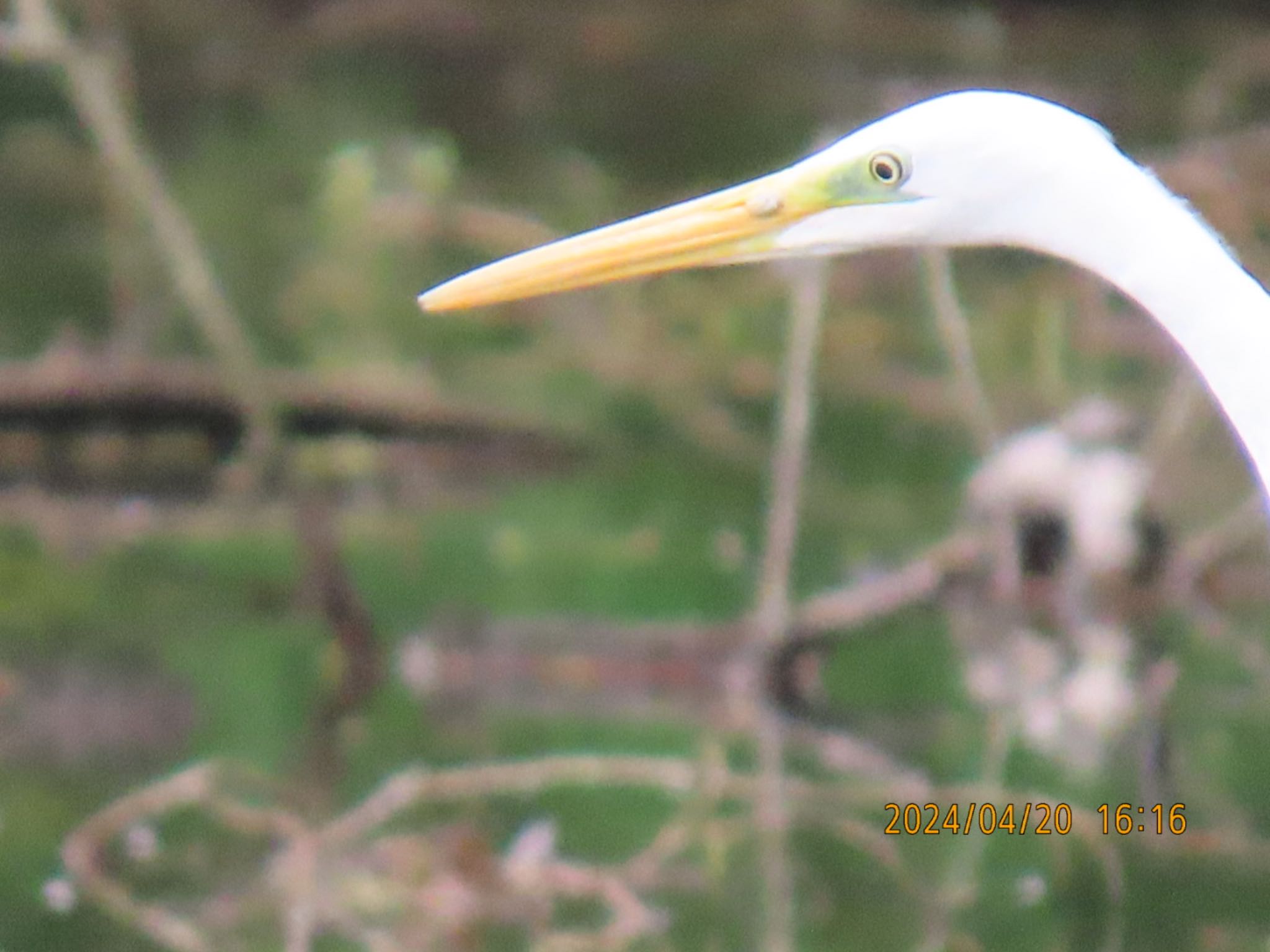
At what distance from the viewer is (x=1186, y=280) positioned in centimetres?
91

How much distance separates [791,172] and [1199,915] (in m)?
1.27

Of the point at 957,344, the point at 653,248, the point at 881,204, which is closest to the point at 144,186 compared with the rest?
the point at 957,344

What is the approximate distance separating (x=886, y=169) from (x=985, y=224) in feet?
0.26

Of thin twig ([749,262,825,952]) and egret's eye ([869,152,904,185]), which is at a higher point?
thin twig ([749,262,825,952])

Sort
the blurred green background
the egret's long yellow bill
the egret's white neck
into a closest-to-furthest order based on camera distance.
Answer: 1. the egret's white neck
2. the egret's long yellow bill
3. the blurred green background

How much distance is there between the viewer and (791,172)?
1016 millimetres

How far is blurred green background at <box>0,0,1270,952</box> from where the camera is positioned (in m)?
2.14

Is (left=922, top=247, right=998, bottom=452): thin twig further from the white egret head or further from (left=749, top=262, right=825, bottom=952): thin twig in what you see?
the white egret head

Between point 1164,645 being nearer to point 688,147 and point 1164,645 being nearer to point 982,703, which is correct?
point 982,703

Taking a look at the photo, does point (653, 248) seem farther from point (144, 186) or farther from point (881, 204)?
point (144, 186)

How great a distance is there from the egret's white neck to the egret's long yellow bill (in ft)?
0.66

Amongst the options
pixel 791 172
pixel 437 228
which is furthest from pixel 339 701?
pixel 791 172
